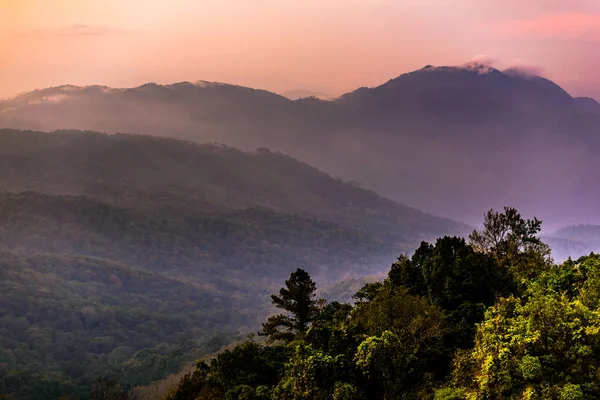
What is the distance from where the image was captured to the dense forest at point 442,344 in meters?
49.7

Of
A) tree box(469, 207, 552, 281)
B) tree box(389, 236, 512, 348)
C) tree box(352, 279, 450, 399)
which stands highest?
tree box(469, 207, 552, 281)

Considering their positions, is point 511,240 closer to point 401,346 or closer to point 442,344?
point 442,344

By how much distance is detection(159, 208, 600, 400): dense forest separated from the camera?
4969 centimetres

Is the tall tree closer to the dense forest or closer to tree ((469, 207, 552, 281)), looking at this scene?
tree ((469, 207, 552, 281))

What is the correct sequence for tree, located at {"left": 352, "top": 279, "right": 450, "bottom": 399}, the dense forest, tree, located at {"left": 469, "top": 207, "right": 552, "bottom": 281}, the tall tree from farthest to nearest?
1. the tall tree
2. tree, located at {"left": 469, "top": 207, "right": 552, "bottom": 281}
3. tree, located at {"left": 352, "top": 279, "right": 450, "bottom": 399}
4. the dense forest

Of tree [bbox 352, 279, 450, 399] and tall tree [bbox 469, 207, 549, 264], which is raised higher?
tall tree [bbox 469, 207, 549, 264]

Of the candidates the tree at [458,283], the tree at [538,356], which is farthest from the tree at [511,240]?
the tree at [538,356]

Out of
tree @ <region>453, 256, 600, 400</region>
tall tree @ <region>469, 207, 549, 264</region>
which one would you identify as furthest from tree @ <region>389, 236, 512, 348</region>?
tall tree @ <region>469, 207, 549, 264</region>

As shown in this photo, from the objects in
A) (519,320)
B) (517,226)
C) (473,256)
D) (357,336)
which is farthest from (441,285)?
(517,226)

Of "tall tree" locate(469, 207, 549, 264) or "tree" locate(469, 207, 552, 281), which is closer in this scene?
"tree" locate(469, 207, 552, 281)

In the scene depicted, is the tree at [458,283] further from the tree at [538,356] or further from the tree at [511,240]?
the tree at [511,240]

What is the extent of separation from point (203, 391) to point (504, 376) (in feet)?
117

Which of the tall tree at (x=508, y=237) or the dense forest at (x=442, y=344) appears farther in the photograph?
the tall tree at (x=508, y=237)

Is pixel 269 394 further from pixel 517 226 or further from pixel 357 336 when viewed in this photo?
pixel 517 226
